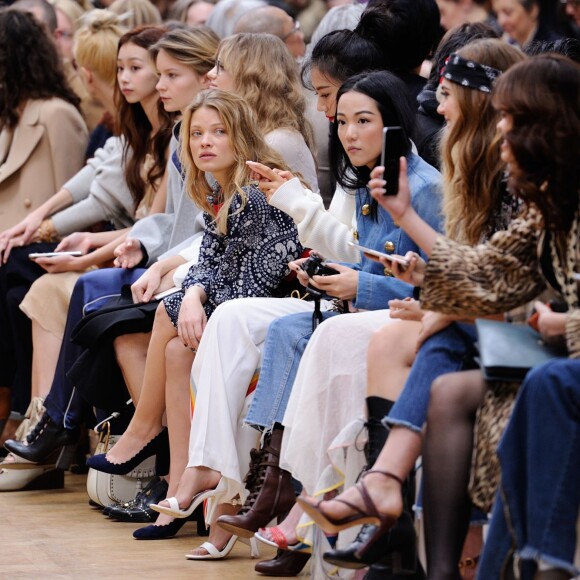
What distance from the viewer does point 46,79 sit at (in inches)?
238

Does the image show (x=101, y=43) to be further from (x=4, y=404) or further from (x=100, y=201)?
(x=4, y=404)

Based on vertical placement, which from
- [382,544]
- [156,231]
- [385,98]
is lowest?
[382,544]

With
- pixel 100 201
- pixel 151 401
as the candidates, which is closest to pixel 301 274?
pixel 151 401

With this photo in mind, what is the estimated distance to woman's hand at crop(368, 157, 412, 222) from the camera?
10.5 feet

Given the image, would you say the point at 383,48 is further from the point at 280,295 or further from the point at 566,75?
the point at 566,75

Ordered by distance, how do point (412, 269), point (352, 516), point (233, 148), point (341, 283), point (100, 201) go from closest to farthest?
point (352, 516) < point (412, 269) < point (341, 283) < point (233, 148) < point (100, 201)

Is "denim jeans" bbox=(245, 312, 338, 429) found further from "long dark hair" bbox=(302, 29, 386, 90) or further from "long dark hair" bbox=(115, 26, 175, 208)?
"long dark hair" bbox=(115, 26, 175, 208)

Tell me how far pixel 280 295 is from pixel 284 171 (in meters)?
0.53

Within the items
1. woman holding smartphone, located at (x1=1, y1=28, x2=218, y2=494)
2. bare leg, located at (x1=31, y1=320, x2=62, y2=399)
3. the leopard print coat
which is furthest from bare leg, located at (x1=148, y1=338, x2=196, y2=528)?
the leopard print coat

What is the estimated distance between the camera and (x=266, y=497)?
12.3ft

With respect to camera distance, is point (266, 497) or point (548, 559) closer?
point (548, 559)

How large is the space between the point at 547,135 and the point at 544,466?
2.48ft

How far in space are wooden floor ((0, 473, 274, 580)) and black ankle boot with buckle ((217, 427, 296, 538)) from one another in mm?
179

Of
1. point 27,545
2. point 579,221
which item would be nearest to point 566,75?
point 579,221
